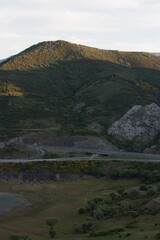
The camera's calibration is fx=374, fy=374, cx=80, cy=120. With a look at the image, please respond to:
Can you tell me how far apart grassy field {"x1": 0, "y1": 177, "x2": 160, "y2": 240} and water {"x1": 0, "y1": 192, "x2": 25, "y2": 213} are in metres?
1.79

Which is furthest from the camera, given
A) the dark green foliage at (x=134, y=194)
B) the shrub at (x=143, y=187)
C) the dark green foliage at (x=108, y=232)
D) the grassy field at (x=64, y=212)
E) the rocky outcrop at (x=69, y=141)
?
the rocky outcrop at (x=69, y=141)

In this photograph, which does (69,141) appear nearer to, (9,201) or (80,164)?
(80,164)

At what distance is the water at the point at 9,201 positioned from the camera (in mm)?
73062

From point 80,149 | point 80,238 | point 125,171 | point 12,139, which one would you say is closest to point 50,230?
point 80,238

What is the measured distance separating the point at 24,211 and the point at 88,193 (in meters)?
18.0

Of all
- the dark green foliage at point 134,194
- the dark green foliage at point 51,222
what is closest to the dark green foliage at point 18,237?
the dark green foliage at point 51,222

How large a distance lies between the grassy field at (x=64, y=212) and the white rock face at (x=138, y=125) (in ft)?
172

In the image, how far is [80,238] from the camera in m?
51.7

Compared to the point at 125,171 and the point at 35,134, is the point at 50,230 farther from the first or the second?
the point at 35,134

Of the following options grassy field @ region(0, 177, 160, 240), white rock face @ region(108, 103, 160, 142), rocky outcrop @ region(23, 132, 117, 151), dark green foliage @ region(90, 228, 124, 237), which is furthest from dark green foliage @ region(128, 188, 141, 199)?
white rock face @ region(108, 103, 160, 142)

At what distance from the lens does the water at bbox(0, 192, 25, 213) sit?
7306 centimetres

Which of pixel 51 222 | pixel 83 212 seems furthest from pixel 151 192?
pixel 51 222

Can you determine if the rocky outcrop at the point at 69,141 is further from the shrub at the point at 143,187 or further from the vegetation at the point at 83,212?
the shrub at the point at 143,187

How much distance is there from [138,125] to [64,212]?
84180mm
